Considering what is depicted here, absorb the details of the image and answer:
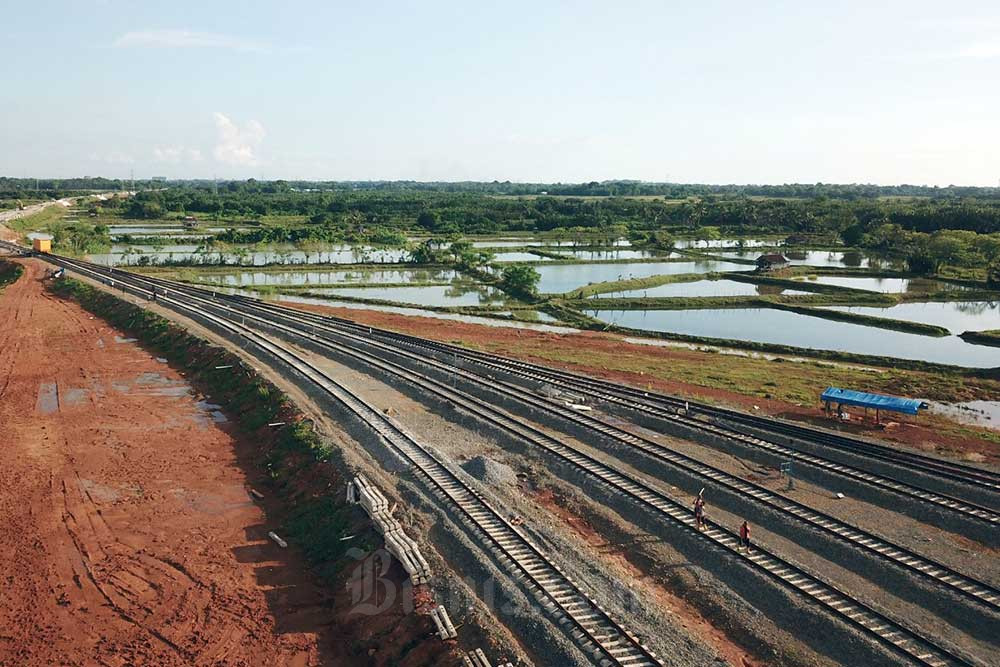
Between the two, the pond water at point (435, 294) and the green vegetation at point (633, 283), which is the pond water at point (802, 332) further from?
the pond water at point (435, 294)

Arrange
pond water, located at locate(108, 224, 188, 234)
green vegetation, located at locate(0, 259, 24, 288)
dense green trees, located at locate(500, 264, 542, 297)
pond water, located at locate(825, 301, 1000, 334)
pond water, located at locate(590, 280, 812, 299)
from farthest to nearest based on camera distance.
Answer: pond water, located at locate(108, 224, 188, 234), green vegetation, located at locate(0, 259, 24, 288), pond water, located at locate(590, 280, 812, 299), dense green trees, located at locate(500, 264, 542, 297), pond water, located at locate(825, 301, 1000, 334)

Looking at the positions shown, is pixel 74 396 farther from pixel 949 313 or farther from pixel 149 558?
pixel 949 313

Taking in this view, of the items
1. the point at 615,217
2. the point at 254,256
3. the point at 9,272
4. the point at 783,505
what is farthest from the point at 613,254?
the point at 783,505

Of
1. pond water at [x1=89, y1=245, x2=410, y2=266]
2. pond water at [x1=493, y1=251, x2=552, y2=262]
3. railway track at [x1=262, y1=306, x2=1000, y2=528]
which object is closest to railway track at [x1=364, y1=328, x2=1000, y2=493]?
railway track at [x1=262, y1=306, x2=1000, y2=528]

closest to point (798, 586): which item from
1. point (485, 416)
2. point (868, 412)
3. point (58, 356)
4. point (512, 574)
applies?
point (512, 574)

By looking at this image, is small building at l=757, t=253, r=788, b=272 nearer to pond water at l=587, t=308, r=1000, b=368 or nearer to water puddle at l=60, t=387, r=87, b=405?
pond water at l=587, t=308, r=1000, b=368
